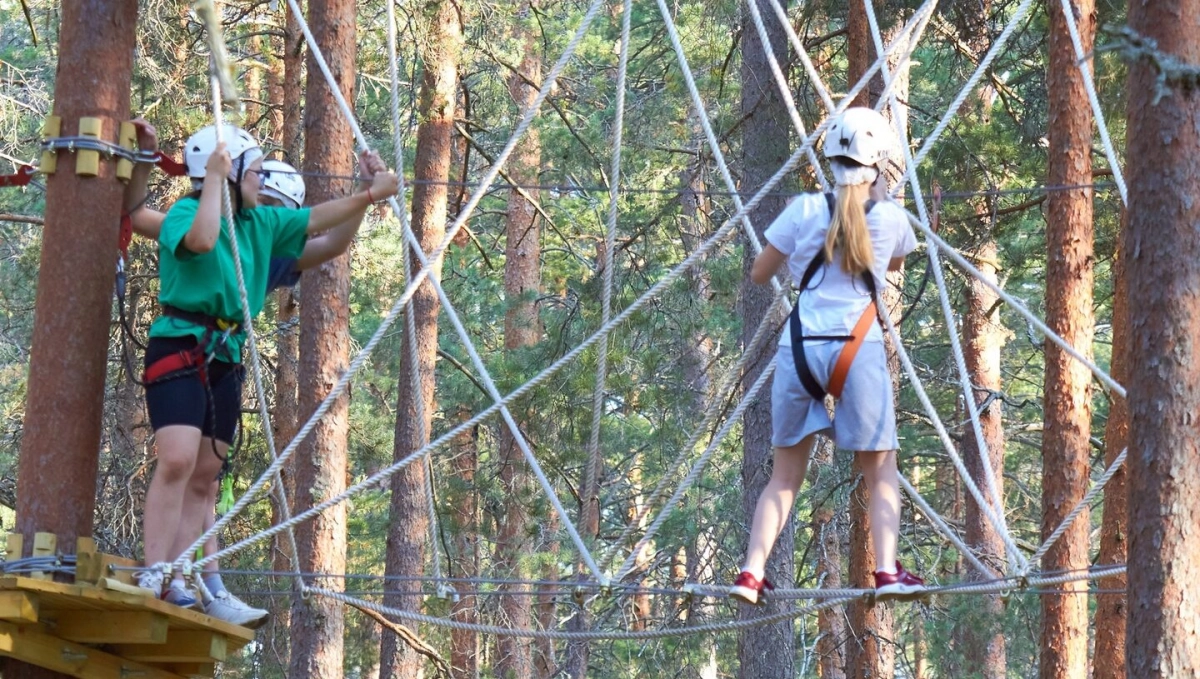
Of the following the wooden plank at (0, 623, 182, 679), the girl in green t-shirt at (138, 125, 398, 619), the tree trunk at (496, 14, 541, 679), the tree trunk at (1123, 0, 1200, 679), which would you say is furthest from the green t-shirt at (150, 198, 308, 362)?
the tree trunk at (496, 14, 541, 679)

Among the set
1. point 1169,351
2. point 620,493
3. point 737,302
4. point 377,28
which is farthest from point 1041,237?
point 1169,351

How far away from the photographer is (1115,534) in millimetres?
7680

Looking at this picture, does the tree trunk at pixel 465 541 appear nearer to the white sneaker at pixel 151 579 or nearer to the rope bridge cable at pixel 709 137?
the rope bridge cable at pixel 709 137

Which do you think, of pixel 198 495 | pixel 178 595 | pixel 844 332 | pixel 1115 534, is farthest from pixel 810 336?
pixel 1115 534

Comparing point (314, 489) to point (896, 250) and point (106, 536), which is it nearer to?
point (106, 536)

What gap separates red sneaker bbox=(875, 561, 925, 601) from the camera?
378cm

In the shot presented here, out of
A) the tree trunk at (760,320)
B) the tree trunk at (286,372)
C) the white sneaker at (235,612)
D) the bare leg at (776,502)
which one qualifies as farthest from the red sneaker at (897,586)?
the tree trunk at (286,372)

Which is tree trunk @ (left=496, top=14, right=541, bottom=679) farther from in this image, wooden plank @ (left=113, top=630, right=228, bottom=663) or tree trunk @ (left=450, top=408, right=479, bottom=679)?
wooden plank @ (left=113, top=630, right=228, bottom=663)

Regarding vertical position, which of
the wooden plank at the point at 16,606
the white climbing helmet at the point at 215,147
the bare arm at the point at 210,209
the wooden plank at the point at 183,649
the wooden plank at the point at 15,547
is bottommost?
the wooden plank at the point at 183,649

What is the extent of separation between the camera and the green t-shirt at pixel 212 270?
379 cm

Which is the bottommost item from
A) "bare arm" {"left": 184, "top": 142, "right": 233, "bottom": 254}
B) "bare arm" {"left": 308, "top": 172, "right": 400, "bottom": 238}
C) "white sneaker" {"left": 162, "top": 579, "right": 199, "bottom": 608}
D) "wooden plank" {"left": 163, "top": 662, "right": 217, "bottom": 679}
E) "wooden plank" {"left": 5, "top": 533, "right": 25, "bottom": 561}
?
"wooden plank" {"left": 163, "top": 662, "right": 217, "bottom": 679}

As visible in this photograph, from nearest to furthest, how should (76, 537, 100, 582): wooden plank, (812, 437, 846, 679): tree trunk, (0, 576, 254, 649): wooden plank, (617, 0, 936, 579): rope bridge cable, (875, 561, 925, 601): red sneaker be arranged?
(0, 576, 254, 649): wooden plank, (76, 537, 100, 582): wooden plank, (875, 561, 925, 601): red sneaker, (617, 0, 936, 579): rope bridge cable, (812, 437, 846, 679): tree trunk

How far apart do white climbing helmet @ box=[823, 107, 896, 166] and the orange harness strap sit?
0.38m

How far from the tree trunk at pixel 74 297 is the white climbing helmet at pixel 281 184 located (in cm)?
48
